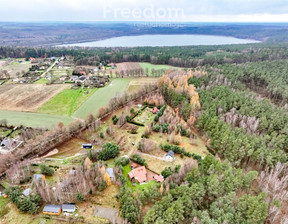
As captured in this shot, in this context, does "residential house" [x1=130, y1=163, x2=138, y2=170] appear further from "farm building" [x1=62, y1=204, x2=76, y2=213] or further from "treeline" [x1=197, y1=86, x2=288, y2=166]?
"treeline" [x1=197, y1=86, x2=288, y2=166]

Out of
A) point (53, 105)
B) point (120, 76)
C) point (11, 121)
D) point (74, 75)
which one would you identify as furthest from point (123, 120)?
point (74, 75)

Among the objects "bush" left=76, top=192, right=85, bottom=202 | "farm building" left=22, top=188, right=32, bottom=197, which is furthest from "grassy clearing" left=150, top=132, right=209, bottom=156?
"farm building" left=22, top=188, right=32, bottom=197

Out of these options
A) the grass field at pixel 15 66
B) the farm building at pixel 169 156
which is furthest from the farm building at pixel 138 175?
the grass field at pixel 15 66

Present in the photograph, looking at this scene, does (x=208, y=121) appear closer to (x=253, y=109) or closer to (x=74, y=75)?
(x=253, y=109)

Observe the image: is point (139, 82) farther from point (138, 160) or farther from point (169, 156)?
point (138, 160)

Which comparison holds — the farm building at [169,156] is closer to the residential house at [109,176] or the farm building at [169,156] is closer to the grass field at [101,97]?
the residential house at [109,176]

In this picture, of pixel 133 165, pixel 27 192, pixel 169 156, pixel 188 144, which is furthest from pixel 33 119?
pixel 188 144
